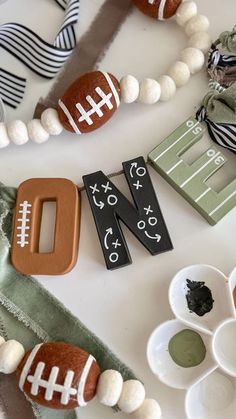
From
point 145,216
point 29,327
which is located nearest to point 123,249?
point 145,216

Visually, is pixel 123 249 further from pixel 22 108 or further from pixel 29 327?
pixel 22 108

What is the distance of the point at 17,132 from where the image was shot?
757 mm

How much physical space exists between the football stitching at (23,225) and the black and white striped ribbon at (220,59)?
0.33 m

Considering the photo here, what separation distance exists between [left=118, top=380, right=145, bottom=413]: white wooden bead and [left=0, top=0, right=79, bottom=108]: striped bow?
0.43 m

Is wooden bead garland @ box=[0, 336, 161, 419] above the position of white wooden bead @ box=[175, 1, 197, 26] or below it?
below

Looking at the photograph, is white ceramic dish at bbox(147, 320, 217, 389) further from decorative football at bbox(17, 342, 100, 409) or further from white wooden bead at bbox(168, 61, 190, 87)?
white wooden bead at bbox(168, 61, 190, 87)

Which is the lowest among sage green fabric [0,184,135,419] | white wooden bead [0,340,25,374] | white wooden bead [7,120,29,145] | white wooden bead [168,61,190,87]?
white wooden bead [0,340,25,374]

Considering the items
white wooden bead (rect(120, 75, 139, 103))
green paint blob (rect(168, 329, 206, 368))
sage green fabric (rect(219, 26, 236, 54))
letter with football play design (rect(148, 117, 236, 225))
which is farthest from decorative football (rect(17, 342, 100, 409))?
sage green fabric (rect(219, 26, 236, 54))

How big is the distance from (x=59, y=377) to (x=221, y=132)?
0.39m

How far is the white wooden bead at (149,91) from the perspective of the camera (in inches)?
30.2

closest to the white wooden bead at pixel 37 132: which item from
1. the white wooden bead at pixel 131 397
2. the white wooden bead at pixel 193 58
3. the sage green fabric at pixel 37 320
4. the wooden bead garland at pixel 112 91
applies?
the wooden bead garland at pixel 112 91

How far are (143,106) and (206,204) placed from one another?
0.18 m

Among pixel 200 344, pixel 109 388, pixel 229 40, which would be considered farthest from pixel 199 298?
pixel 229 40

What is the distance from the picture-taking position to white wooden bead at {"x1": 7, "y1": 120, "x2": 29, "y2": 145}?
2.49ft
